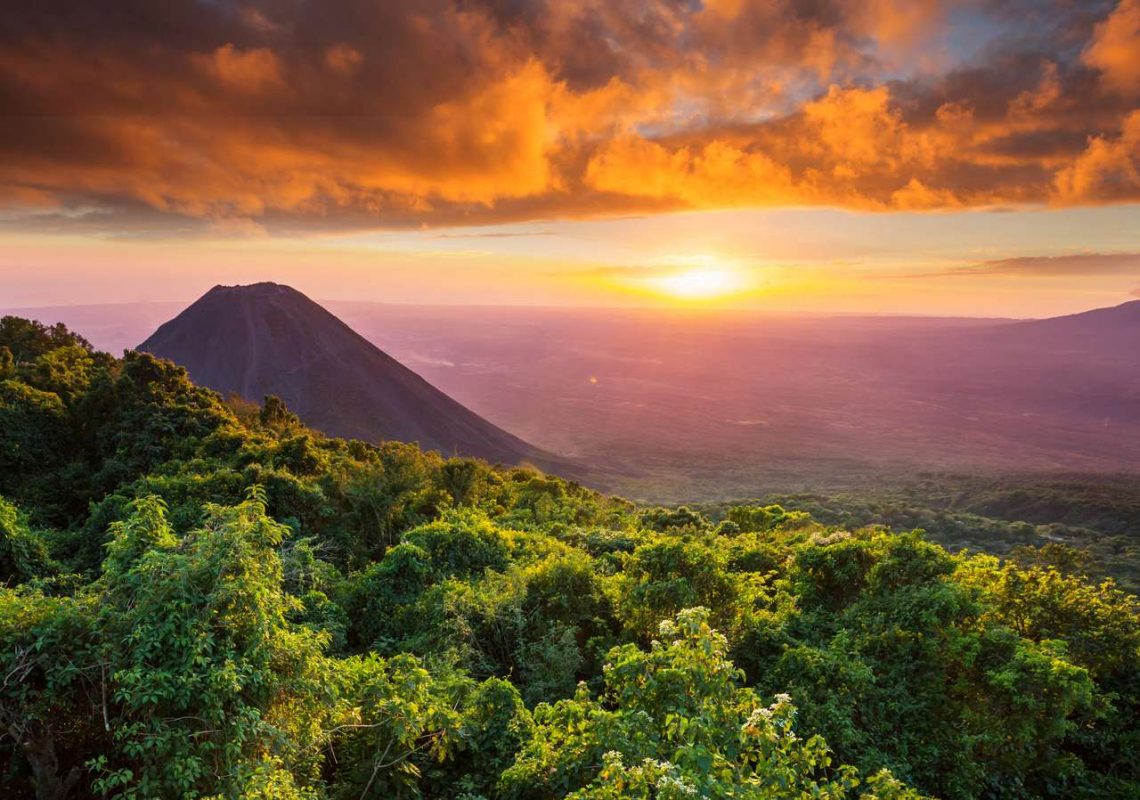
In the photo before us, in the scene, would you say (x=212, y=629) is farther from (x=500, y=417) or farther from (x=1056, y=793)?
(x=500, y=417)

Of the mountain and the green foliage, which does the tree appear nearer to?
the green foliage

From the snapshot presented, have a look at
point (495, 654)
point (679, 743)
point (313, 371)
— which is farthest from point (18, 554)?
point (313, 371)

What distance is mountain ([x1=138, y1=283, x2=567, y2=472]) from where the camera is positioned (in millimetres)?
88625

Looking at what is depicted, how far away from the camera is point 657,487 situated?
9500 centimetres

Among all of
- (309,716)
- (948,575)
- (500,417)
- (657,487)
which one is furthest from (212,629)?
(500,417)

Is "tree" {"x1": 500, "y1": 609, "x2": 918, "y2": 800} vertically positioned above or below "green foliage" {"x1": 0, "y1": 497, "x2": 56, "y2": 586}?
above

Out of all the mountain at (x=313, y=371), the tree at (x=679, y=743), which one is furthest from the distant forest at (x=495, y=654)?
the mountain at (x=313, y=371)

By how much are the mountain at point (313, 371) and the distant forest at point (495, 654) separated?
62668 millimetres

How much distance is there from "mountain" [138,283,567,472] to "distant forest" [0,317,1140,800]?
62.7m

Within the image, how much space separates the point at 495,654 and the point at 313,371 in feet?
309

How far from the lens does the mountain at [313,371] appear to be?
291ft

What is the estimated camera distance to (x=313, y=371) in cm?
9675

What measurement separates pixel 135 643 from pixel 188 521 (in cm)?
1423

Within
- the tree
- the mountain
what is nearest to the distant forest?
the tree
